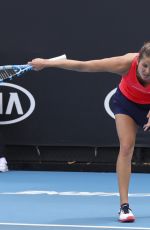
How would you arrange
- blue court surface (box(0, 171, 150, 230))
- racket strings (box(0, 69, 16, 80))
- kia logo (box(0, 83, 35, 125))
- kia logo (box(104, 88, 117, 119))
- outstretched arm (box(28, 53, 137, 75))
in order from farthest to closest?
kia logo (box(0, 83, 35, 125)) → kia logo (box(104, 88, 117, 119)) → racket strings (box(0, 69, 16, 80)) → blue court surface (box(0, 171, 150, 230)) → outstretched arm (box(28, 53, 137, 75))

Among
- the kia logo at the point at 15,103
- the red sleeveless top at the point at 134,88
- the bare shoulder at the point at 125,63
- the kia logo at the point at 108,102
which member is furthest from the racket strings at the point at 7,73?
the kia logo at the point at 108,102

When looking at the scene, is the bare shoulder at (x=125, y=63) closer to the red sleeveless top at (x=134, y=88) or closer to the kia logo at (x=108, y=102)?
the red sleeveless top at (x=134, y=88)

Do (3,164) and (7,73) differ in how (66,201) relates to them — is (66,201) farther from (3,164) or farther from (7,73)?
(3,164)

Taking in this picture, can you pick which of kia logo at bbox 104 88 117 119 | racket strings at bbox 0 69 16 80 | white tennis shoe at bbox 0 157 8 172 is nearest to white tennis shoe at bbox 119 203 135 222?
racket strings at bbox 0 69 16 80

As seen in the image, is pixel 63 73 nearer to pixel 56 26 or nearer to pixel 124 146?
pixel 56 26

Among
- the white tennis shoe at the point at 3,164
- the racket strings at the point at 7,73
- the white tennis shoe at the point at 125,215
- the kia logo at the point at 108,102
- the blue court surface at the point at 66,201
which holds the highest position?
the kia logo at the point at 108,102

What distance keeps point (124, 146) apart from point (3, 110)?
3.42 meters

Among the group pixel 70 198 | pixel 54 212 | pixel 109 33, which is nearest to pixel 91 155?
pixel 109 33

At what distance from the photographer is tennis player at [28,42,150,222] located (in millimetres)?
5027

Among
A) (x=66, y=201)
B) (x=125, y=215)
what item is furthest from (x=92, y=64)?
(x=66, y=201)

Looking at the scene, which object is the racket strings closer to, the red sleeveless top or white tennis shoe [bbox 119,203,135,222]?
the red sleeveless top

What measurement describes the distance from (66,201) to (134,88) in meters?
1.56

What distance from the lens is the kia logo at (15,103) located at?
8.45 metres

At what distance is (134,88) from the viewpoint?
17.0 feet
